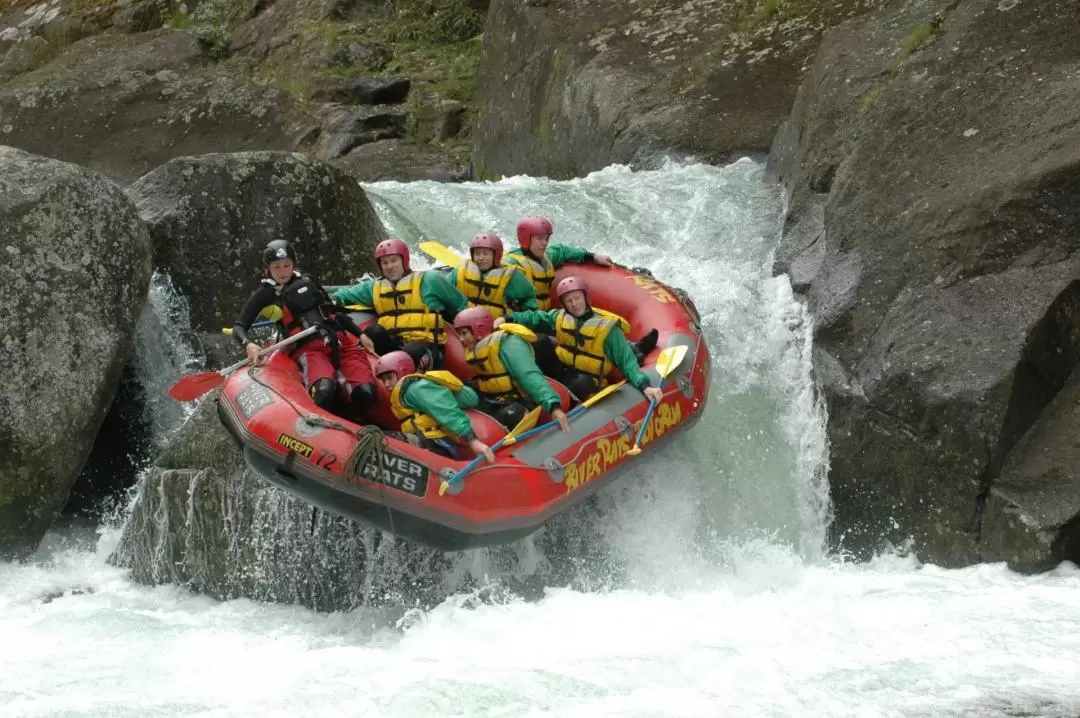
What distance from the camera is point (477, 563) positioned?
7324 mm

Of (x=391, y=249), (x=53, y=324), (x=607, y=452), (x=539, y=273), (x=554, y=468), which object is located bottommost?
(x=607, y=452)

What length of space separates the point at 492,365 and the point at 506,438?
1.79 feet

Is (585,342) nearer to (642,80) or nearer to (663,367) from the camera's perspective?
(663,367)

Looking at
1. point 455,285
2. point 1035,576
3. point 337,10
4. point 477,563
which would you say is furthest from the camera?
point 337,10

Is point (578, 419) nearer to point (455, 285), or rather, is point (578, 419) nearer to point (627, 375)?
point (627, 375)

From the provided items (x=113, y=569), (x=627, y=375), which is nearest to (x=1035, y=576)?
(x=627, y=375)

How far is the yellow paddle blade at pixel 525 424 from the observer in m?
6.71

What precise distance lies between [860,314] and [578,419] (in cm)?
214

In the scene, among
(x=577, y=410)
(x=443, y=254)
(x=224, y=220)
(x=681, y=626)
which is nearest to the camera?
(x=681, y=626)

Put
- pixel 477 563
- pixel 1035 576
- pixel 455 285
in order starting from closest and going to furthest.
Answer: pixel 1035 576, pixel 477 563, pixel 455 285

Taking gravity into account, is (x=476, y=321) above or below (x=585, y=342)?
above

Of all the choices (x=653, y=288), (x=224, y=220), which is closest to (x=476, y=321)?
(x=653, y=288)

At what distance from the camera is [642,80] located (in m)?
12.9

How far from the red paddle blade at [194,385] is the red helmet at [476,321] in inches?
54.3
